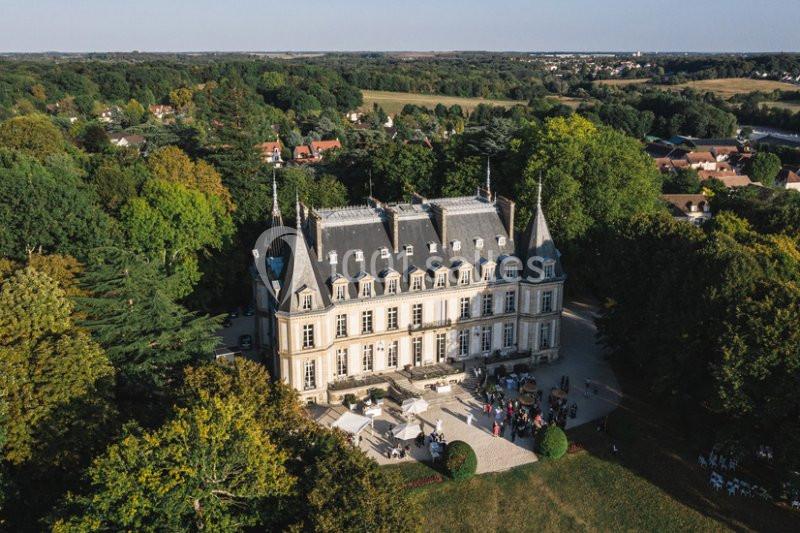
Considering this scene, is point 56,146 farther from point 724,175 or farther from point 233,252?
point 724,175

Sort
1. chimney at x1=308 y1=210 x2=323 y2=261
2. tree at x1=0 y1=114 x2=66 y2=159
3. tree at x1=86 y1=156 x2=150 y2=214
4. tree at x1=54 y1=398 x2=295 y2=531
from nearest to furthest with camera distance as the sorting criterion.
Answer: tree at x1=54 y1=398 x2=295 y2=531
chimney at x1=308 y1=210 x2=323 y2=261
tree at x1=86 y1=156 x2=150 y2=214
tree at x1=0 y1=114 x2=66 y2=159

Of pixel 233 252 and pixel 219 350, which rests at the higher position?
pixel 233 252

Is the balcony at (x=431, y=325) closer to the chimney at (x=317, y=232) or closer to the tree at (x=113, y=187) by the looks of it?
the chimney at (x=317, y=232)

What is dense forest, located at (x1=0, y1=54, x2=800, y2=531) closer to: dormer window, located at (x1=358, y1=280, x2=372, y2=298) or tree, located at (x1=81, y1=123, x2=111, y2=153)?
dormer window, located at (x1=358, y1=280, x2=372, y2=298)

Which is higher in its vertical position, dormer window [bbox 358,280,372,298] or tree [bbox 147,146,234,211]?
tree [bbox 147,146,234,211]

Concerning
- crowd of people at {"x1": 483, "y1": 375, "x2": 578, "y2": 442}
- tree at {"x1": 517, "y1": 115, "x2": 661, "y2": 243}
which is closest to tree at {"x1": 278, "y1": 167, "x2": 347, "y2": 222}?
tree at {"x1": 517, "y1": 115, "x2": 661, "y2": 243}

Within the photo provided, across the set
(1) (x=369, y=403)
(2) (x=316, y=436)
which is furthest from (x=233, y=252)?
(2) (x=316, y=436)

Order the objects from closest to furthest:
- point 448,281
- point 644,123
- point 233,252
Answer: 1. point 448,281
2. point 233,252
3. point 644,123

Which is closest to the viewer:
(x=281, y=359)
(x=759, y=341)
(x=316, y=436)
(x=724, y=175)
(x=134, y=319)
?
(x=316, y=436)
